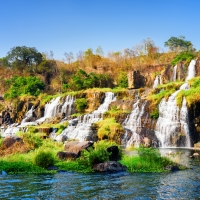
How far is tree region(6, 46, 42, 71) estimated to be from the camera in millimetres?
57609

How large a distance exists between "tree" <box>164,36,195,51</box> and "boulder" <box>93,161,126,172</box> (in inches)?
1882

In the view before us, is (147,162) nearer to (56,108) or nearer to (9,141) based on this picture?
(9,141)

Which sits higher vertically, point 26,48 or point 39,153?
point 26,48

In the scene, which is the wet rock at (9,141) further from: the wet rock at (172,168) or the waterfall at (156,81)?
the waterfall at (156,81)

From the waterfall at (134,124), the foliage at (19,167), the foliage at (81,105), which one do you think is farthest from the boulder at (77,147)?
the foliage at (81,105)

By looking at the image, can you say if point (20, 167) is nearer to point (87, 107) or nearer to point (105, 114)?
point (105, 114)

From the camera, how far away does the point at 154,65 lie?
5294cm

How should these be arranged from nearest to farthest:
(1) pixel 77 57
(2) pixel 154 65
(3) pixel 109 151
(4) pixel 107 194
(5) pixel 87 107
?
(4) pixel 107 194, (3) pixel 109 151, (5) pixel 87 107, (2) pixel 154 65, (1) pixel 77 57

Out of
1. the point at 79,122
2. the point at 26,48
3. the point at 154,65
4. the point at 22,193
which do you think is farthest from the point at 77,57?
the point at 22,193

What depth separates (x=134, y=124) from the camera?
1122 inches

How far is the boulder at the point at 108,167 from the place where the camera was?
1258cm

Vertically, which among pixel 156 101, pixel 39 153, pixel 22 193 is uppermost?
pixel 156 101

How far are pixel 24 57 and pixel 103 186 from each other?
51594 mm

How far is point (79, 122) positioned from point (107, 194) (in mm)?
21802
